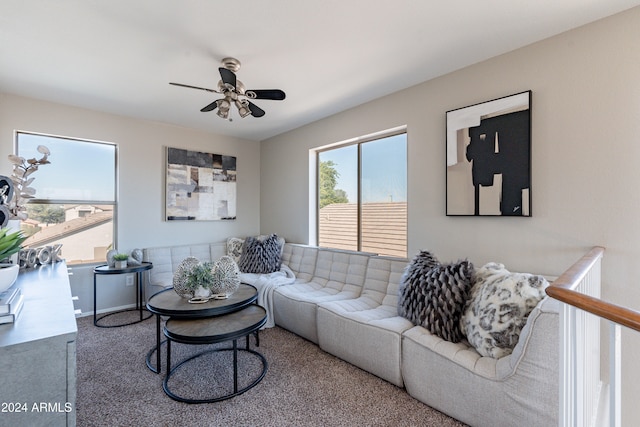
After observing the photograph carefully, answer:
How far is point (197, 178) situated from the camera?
14.5 feet

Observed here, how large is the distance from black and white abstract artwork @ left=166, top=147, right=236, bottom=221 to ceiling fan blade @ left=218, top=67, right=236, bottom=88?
2.47 metres

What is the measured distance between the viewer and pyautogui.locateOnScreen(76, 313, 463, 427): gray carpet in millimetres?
1788

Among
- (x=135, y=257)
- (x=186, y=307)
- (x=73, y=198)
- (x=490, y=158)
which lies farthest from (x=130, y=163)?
(x=490, y=158)

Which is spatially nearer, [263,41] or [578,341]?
[578,341]

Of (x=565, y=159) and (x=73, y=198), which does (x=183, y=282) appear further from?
(x=565, y=159)

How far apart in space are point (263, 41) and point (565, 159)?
7.50 ft

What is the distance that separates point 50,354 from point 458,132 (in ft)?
9.38

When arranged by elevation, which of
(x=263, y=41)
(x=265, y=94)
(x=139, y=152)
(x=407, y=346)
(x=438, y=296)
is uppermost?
(x=263, y=41)

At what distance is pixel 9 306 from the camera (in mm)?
1138

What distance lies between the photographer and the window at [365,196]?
3.23m

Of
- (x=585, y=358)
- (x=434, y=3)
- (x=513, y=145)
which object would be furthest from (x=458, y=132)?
(x=585, y=358)

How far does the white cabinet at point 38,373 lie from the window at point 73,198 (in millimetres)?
3045

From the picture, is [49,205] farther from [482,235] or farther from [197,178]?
[482,235]

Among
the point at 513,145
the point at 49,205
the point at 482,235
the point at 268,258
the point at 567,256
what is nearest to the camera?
the point at 567,256
